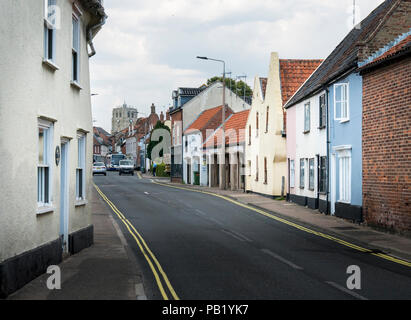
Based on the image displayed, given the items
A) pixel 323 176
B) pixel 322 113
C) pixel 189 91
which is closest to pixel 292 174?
pixel 323 176

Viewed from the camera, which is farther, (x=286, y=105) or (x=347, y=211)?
(x=286, y=105)

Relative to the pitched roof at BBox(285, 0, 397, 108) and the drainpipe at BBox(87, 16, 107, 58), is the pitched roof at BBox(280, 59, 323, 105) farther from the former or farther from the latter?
the drainpipe at BBox(87, 16, 107, 58)

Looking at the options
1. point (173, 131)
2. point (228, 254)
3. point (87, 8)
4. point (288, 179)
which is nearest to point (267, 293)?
point (228, 254)

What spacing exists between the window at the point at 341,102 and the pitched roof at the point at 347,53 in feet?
1.71

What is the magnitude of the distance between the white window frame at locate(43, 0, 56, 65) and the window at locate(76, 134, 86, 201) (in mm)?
3488

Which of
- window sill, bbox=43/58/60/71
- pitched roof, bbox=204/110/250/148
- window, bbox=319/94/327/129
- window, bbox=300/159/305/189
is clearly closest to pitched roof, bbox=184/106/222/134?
pitched roof, bbox=204/110/250/148

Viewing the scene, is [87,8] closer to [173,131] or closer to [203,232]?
[203,232]

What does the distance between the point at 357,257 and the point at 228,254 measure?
315cm

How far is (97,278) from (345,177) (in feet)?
48.0

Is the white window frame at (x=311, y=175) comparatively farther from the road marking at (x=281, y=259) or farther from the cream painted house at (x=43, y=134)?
Result: the cream painted house at (x=43, y=134)

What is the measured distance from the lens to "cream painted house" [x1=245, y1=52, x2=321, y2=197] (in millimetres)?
35156

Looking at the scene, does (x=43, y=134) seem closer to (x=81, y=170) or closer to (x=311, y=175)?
(x=81, y=170)

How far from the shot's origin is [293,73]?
1431 inches

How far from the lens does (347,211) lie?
22312 millimetres
